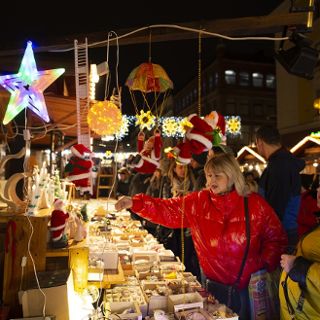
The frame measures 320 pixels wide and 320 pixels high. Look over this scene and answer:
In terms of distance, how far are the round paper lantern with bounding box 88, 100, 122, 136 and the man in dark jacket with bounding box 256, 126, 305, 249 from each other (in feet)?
5.79

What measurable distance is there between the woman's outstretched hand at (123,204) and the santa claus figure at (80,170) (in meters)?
0.44

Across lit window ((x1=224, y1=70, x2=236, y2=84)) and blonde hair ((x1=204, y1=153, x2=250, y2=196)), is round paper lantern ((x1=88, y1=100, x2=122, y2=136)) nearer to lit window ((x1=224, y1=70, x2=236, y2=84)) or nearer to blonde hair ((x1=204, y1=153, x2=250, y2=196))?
blonde hair ((x1=204, y1=153, x2=250, y2=196))

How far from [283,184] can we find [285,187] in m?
0.04

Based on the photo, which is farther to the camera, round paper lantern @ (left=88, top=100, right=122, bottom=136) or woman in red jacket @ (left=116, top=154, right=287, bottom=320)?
round paper lantern @ (left=88, top=100, right=122, bottom=136)

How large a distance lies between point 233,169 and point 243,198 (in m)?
0.26

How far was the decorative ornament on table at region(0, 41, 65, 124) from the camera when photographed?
2.83 meters

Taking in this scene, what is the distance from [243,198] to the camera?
2920 mm

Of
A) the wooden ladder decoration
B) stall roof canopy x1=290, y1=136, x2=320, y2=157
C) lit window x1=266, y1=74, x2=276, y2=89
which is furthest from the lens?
lit window x1=266, y1=74, x2=276, y2=89

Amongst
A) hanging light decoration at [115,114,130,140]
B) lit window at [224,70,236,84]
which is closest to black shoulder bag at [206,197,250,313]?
hanging light decoration at [115,114,130,140]

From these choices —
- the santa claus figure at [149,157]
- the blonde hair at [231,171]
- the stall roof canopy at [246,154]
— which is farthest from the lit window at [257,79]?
the blonde hair at [231,171]

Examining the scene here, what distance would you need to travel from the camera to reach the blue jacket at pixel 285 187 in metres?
3.70

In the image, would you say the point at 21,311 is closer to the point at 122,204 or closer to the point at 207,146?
the point at 122,204

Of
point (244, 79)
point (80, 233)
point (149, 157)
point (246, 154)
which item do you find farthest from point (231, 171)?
point (244, 79)

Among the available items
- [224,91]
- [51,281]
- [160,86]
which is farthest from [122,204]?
[224,91]
